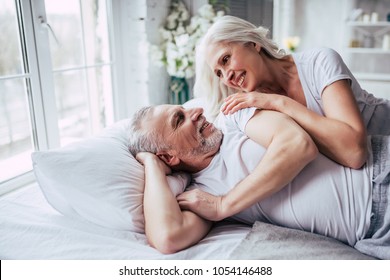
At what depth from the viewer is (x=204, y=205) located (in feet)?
3.11

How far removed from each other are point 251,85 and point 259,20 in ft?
4.15

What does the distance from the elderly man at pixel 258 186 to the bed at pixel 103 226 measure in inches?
1.4

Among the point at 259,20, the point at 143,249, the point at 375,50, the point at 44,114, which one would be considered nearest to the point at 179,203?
the point at 143,249

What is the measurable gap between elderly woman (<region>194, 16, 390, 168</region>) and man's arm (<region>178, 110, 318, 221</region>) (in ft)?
0.18

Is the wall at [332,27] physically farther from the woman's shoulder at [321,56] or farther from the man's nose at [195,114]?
the man's nose at [195,114]

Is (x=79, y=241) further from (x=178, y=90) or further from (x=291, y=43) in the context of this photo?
(x=291, y=43)

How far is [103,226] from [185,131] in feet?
1.10

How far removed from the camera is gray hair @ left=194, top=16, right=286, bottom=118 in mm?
1167

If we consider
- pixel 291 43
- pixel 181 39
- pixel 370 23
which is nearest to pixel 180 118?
pixel 181 39

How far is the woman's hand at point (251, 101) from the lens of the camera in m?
0.99

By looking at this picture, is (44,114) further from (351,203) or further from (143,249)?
(351,203)

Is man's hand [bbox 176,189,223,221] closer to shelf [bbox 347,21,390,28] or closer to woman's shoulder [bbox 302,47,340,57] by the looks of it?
woman's shoulder [bbox 302,47,340,57]

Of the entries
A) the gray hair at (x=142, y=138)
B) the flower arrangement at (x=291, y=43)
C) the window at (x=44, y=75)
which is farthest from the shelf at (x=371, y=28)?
the gray hair at (x=142, y=138)

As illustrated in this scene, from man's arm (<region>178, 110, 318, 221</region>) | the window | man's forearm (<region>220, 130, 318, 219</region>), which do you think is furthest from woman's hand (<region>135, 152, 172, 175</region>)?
the window
